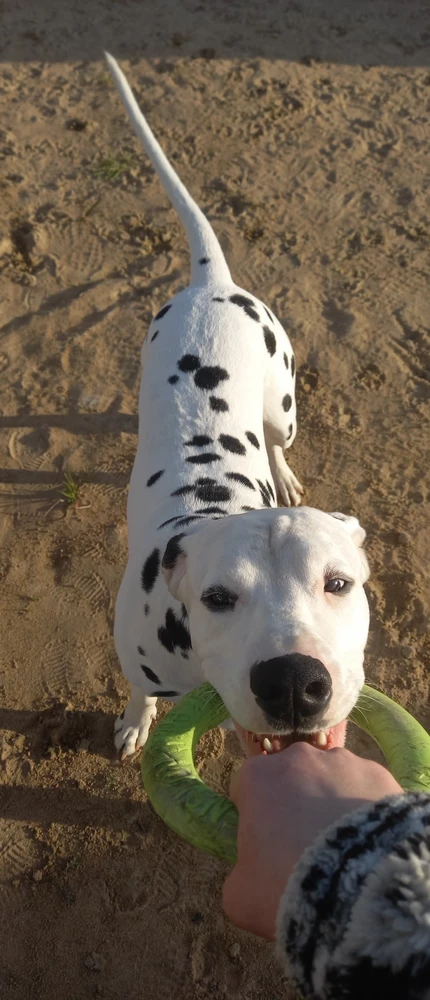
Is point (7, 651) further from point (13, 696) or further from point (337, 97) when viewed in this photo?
point (337, 97)

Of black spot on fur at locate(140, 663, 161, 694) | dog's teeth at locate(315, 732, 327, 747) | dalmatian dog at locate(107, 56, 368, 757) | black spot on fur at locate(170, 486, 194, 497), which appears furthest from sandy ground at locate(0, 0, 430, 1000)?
dog's teeth at locate(315, 732, 327, 747)

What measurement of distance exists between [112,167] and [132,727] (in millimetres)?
5530

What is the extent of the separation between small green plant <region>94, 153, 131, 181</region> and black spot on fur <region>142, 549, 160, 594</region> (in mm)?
5095

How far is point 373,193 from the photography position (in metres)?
7.08

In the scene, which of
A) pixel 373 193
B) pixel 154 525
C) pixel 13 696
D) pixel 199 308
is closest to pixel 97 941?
pixel 13 696

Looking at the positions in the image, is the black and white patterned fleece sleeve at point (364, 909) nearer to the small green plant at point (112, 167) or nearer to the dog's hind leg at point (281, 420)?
the dog's hind leg at point (281, 420)

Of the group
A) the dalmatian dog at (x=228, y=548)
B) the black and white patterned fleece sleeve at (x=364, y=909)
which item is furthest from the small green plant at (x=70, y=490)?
the black and white patterned fleece sleeve at (x=364, y=909)

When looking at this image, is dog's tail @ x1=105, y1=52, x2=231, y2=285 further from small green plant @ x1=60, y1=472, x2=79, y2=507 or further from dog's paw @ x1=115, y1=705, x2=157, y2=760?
dog's paw @ x1=115, y1=705, x2=157, y2=760

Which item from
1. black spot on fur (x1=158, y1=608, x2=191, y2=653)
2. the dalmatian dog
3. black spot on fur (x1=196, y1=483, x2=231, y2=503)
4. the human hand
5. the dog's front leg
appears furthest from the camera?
the dog's front leg

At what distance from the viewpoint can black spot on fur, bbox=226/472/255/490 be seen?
3630 millimetres

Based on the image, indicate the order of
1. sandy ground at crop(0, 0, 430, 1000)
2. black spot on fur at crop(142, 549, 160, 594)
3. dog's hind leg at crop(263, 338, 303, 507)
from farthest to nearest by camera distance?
dog's hind leg at crop(263, 338, 303, 507), sandy ground at crop(0, 0, 430, 1000), black spot on fur at crop(142, 549, 160, 594)

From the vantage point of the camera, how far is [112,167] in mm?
7125

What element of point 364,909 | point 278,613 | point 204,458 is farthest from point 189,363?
point 364,909

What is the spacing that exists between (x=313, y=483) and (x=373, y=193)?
346 centimetres
